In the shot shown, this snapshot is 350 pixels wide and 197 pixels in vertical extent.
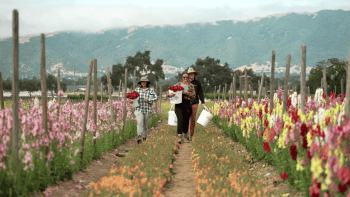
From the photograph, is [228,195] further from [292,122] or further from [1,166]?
[1,166]

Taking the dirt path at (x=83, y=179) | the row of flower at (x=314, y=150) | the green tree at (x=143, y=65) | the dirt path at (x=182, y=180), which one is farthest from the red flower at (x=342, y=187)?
the green tree at (x=143, y=65)

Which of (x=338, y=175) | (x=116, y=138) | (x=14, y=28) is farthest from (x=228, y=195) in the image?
(x=116, y=138)

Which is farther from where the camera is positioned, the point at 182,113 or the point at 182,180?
the point at 182,113

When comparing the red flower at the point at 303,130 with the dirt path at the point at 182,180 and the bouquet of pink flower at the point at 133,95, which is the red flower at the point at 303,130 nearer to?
the dirt path at the point at 182,180

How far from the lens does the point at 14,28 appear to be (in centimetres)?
417

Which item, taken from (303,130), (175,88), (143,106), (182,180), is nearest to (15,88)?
(182,180)

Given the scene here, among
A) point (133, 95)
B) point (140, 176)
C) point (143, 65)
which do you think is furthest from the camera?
point (143, 65)

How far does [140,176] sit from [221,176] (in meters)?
1.38

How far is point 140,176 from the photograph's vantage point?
4781mm

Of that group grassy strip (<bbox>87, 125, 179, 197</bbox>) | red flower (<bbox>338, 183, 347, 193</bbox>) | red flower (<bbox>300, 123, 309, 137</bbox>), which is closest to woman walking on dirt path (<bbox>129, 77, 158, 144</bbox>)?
grassy strip (<bbox>87, 125, 179, 197</bbox>)

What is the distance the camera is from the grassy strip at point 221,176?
4066mm

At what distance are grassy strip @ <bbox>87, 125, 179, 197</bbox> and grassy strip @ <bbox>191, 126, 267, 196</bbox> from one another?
0.61 m

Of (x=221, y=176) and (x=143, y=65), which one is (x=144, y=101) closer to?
(x=221, y=176)

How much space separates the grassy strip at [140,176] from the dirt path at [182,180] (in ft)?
0.52
